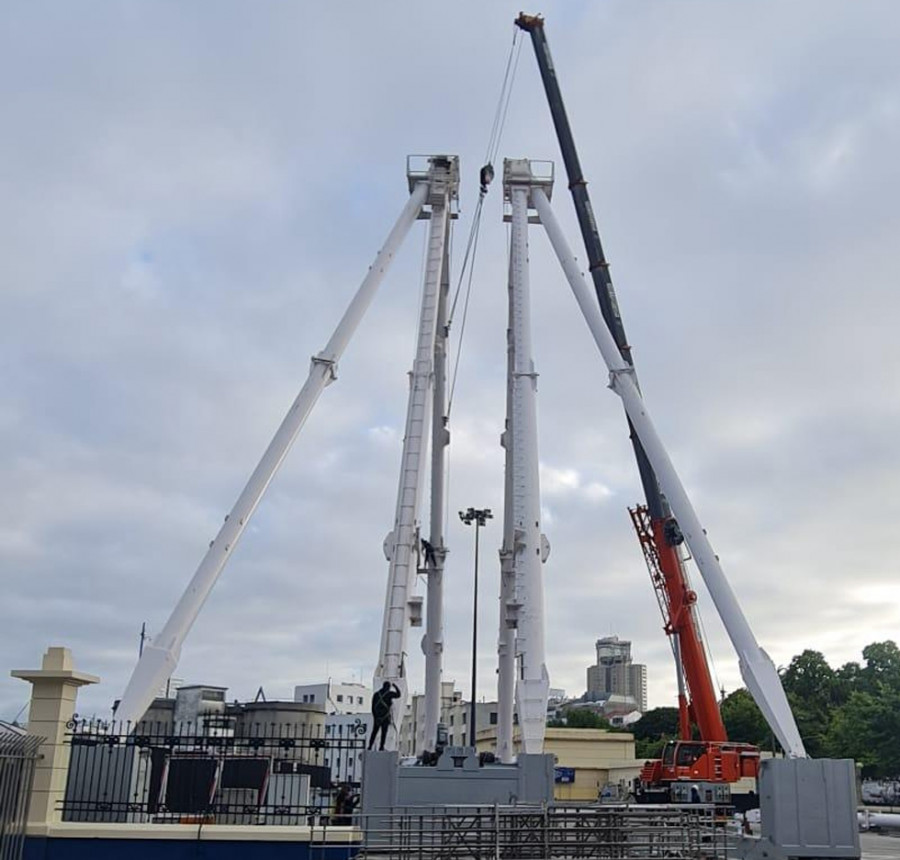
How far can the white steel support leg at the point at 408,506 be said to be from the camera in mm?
22547

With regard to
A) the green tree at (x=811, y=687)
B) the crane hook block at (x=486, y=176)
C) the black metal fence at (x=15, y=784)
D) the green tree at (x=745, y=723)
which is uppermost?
the crane hook block at (x=486, y=176)

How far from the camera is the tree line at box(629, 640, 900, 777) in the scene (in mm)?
62094

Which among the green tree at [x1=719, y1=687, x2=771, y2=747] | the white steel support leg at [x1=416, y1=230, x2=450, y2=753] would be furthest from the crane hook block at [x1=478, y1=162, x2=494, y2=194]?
the green tree at [x1=719, y1=687, x2=771, y2=747]

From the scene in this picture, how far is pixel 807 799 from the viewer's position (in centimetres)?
1778

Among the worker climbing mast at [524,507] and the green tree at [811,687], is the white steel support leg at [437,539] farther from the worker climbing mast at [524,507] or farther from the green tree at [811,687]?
the green tree at [811,687]

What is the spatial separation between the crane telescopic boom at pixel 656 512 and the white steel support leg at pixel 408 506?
887cm

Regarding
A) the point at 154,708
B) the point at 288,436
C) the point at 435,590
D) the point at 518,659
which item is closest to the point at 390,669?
the point at 518,659

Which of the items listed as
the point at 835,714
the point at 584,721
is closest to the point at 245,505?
the point at 835,714

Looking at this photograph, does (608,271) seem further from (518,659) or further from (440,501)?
(518,659)

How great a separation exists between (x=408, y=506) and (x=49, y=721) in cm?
1053

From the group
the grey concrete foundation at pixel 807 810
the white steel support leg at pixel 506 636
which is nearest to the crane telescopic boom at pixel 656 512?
the white steel support leg at pixel 506 636

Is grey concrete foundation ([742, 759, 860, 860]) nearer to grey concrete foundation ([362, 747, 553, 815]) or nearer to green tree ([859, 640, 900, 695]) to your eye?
grey concrete foundation ([362, 747, 553, 815])

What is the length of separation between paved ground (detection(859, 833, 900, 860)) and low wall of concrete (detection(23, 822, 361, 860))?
1817cm

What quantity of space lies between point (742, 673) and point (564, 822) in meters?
9.15
